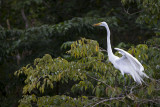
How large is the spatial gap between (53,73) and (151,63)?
5.16 feet

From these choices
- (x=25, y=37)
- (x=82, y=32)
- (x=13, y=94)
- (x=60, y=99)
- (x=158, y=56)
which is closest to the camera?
(x=60, y=99)

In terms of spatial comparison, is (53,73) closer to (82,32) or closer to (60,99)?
(60,99)

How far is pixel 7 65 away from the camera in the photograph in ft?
26.3

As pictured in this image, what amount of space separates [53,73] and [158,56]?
168 centimetres

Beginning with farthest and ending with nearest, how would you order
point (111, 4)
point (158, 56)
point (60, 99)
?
point (111, 4) → point (158, 56) → point (60, 99)

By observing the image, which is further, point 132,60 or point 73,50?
point 73,50

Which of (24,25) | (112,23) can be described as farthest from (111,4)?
(24,25)

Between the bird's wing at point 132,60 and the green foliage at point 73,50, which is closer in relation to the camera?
the bird's wing at point 132,60

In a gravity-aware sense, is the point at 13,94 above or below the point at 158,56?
below

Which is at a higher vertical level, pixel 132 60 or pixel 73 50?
pixel 73 50

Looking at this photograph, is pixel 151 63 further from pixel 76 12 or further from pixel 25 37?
pixel 76 12

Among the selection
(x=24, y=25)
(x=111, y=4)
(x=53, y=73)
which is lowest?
(x=53, y=73)

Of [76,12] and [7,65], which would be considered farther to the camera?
[76,12]

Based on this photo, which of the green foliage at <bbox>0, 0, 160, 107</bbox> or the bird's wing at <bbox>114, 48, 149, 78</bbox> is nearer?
the bird's wing at <bbox>114, 48, 149, 78</bbox>
